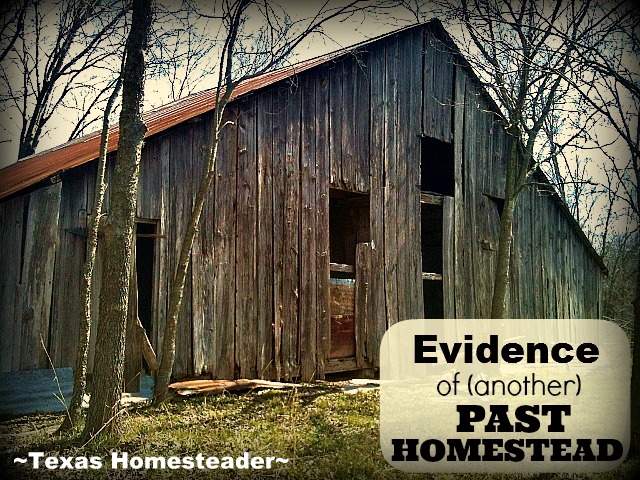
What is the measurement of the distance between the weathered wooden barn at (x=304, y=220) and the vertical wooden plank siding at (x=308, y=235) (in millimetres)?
22

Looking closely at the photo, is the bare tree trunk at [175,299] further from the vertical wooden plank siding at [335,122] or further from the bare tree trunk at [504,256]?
the bare tree trunk at [504,256]

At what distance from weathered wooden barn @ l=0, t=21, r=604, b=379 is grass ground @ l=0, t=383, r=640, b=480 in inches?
42.2

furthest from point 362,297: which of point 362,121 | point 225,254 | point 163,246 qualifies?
point 163,246

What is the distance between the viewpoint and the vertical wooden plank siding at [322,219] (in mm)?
9828

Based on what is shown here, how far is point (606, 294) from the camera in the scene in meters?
23.9

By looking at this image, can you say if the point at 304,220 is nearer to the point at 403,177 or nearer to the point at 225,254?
the point at 225,254

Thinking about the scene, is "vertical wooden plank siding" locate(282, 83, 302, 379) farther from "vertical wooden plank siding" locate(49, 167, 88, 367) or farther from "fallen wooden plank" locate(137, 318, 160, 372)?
"vertical wooden plank siding" locate(49, 167, 88, 367)

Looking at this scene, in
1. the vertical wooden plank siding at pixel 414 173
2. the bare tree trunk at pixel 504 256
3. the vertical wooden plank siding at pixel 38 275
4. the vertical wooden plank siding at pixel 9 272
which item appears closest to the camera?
the vertical wooden plank siding at pixel 9 272

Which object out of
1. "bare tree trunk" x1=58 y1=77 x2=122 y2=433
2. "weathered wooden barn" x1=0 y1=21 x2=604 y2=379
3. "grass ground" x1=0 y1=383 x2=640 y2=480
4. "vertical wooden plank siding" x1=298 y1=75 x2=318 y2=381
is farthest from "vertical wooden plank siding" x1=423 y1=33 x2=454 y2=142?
"bare tree trunk" x1=58 y1=77 x2=122 y2=433

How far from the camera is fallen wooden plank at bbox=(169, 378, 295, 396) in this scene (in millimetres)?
7777

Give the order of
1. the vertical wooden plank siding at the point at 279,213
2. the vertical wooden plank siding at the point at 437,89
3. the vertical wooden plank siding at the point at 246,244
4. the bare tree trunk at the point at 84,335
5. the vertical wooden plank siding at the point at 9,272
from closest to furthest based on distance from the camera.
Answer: the bare tree trunk at the point at 84,335, the vertical wooden plank siding at the point at 9,272, the vertical wooden plank siding at the point at 246,244, the vertical wooden plank siding at the point at 279,213, the vertical wooden plank siding at the point at 437,89

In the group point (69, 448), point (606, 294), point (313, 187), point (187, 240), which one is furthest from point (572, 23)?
point (606, 294)

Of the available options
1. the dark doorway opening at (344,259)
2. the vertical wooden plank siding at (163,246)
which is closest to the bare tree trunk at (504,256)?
the dark doorway opening at (344,259)

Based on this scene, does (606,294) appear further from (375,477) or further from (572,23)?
Result: (375,477)
